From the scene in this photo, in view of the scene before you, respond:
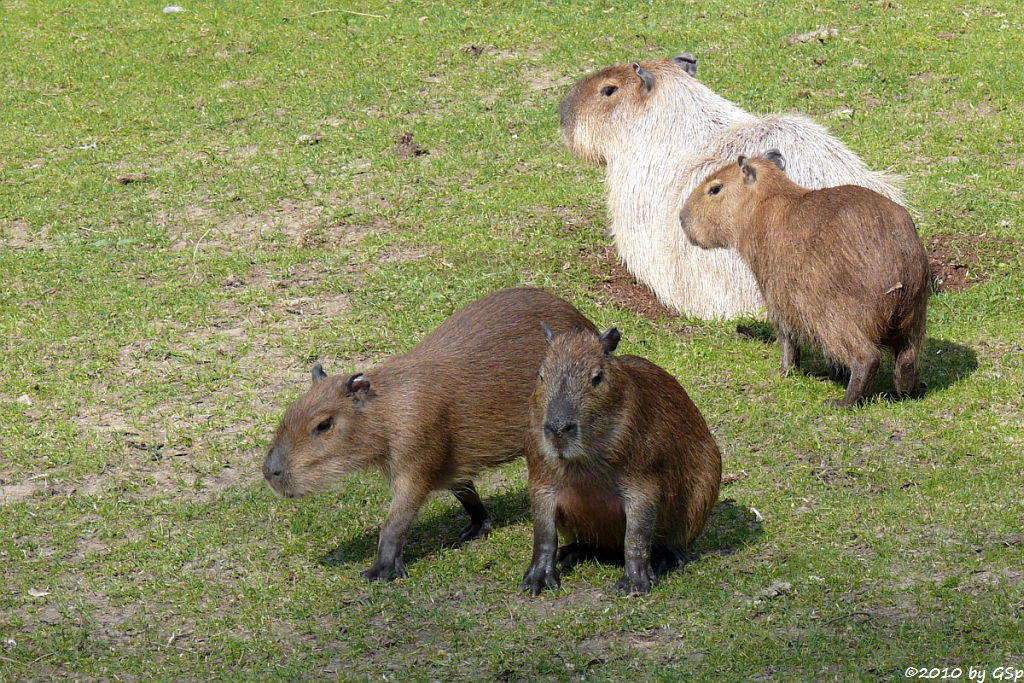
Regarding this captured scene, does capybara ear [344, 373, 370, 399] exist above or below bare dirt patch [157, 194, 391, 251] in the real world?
above

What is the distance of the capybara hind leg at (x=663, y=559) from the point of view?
14.8ft

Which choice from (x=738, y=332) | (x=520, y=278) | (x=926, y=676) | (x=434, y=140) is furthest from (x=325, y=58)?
(x=926, y=676)

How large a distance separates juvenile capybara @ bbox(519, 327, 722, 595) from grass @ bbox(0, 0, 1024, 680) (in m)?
0.15

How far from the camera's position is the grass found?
423 centimetres

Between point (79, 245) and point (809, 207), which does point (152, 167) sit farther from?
point (809, 207)

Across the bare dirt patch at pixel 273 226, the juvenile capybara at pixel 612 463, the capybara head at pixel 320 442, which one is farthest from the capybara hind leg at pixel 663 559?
the bare dirt patch at pixel 273 226

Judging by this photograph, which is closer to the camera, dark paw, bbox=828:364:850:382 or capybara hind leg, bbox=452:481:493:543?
capybara hind leg, bbox=452:481:493:543

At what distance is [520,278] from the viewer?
7691 mm

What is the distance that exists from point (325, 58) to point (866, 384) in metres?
7.67

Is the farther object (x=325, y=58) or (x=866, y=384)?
(x=325, y=58)

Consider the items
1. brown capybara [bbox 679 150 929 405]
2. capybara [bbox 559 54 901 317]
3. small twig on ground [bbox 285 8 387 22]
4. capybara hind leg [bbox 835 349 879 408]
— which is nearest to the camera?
→ brown capybara [bbox 679 150 929 405]

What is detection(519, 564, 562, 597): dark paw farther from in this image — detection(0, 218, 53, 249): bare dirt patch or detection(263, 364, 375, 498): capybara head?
detection(0, 218, 53, 249): bare dirt patch

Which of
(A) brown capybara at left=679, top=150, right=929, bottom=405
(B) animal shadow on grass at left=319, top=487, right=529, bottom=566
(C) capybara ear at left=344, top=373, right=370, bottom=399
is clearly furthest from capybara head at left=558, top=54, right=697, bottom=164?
(C) capybara ear at left=344, top=373, right=370, bottom=399

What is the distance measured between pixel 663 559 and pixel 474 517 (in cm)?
92
